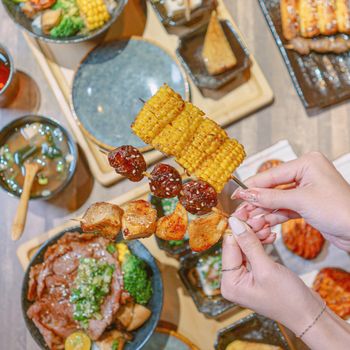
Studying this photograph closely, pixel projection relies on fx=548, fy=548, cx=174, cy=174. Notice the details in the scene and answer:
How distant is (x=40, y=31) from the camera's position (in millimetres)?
3568

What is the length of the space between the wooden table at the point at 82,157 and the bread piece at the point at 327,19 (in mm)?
339

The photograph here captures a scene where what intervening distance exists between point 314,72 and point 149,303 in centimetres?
184

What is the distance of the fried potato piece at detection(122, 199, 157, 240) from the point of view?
105 inches

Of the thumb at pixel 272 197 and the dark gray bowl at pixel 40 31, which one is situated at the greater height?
the dark gray bowl at pixel 40 31

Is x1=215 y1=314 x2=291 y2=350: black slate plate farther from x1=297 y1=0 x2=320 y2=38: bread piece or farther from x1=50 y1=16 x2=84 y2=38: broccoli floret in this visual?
x1=50 y1=16 x2=84 y2=38: broccoli floret

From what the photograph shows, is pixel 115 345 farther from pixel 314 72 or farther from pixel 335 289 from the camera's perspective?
pixel 314 72

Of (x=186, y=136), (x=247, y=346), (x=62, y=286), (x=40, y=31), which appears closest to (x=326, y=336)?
(x=247, y=346)

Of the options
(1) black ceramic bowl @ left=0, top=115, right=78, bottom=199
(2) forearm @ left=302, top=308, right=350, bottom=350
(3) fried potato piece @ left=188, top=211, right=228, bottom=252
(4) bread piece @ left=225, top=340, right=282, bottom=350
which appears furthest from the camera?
(1) black ceramic bowl @ left=0, top=115, right=78, bottom=199

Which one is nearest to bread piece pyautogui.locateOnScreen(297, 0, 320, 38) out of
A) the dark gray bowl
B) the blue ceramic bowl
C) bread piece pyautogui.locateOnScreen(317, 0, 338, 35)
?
bread piece pyautogui.locateOnScreen(317, 0, 338, 35)

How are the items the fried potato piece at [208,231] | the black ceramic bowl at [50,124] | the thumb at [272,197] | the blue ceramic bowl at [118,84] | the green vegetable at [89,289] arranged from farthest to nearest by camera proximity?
the blue ceramic bowl at [118,84], the black ceramic bowl at [50,124], the green vegetable at [89,289], the fried potato piece at [208,231], the thumb at [272,197]

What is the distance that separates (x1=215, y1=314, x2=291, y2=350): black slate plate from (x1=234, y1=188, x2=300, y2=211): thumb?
966mm

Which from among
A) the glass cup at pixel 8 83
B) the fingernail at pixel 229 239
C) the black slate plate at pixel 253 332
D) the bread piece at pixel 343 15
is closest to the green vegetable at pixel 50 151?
the glass cup at pixel 8 83

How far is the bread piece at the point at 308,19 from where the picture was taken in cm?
362

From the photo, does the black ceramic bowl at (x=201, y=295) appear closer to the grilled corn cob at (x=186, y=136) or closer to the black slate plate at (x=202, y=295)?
the black slate plate at (x=202, y=295)
